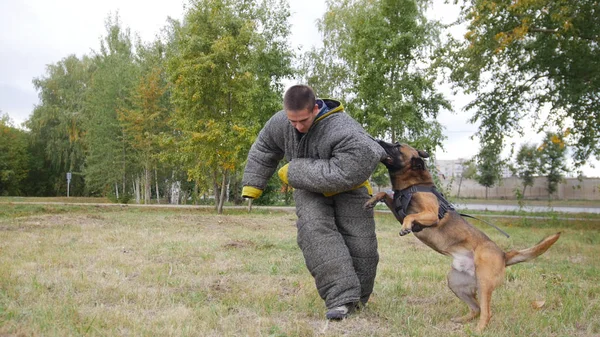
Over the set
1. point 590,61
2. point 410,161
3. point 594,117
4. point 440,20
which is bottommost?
point 410,161

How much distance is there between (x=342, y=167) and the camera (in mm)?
4148

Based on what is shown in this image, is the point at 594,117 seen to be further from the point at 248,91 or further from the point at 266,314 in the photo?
the point at 266,314

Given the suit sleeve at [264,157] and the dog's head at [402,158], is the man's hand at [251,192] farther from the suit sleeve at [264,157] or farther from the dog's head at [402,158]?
the dog's head at [402,158]

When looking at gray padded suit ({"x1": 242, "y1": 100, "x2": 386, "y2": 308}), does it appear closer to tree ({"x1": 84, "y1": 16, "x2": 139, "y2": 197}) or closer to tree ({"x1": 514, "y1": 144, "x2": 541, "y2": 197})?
tree ({"x1": 84, "y1": 16, "x2": 139, "y2": 197})

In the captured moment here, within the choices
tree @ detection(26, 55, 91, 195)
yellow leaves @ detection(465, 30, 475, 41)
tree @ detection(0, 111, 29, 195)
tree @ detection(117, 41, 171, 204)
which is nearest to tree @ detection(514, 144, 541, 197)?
tree @ detection(117, 41, 171, 204)

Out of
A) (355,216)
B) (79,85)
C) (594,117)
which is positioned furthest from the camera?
(79,85)

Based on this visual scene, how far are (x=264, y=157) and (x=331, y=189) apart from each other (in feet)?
2.79

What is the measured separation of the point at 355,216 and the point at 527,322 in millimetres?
1719

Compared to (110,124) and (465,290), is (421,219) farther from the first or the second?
(110,124)

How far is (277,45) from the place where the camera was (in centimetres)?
2392

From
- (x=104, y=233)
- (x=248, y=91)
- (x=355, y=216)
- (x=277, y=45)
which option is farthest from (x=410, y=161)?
(x=277, y=45)

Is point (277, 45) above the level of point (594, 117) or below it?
above

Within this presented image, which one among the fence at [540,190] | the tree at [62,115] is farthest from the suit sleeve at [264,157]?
the fence at [540,190]

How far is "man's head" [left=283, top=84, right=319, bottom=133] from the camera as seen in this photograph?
13.5ft
